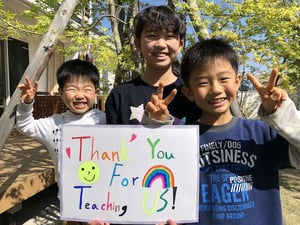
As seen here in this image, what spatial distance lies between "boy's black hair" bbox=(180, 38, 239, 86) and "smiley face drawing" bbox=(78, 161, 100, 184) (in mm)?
542

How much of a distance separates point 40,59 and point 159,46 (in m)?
1.06

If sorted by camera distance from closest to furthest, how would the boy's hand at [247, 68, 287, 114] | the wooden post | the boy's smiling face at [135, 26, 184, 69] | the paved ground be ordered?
the boy's hand at [247, 68, 287, 114], the boy's smiling face at [135, 26, 184, 69], the wooden post, the paved ground

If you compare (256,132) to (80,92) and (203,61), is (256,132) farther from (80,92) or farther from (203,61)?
(80,92)

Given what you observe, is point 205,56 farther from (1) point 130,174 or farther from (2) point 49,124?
(2) point 49,124

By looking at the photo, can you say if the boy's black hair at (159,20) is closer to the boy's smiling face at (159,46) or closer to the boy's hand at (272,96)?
the boy's smiling face at (159,46)

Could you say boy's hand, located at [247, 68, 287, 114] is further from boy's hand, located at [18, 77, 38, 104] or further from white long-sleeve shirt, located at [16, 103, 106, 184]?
boy's hand, located at [18, 77, 38, 104]

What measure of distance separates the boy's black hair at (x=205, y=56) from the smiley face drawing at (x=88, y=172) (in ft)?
1.78

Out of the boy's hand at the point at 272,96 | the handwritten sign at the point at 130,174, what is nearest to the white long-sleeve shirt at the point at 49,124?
the handwritten sign at the point at 130,174

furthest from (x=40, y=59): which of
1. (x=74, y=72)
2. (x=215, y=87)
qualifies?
(x=215, y=87)

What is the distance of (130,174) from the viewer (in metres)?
1.50

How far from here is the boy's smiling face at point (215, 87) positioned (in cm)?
146

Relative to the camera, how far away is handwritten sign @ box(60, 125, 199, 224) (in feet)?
4.81

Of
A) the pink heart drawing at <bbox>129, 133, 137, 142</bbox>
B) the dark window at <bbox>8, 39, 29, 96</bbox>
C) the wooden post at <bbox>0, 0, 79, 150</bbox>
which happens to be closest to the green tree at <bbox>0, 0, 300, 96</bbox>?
the wooden post at <bbox>0, 0, 79, 150</bbox>

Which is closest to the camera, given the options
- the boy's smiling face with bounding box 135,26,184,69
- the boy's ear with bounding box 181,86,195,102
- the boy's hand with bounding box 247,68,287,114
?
the boy's hand with bounding box 247,68,287,114
